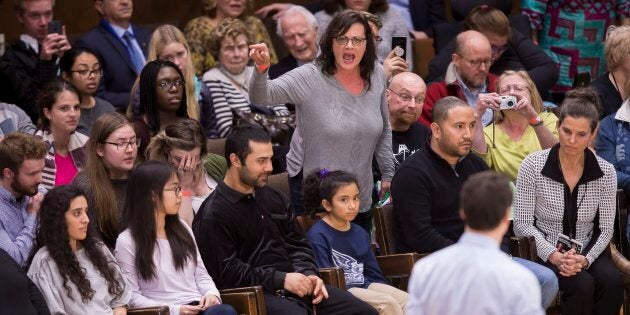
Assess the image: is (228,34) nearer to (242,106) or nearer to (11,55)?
(242,106)

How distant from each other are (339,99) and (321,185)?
39 centimetres

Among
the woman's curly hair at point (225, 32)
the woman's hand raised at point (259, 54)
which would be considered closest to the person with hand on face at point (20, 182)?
the woman's hand raised at point (259, 54)

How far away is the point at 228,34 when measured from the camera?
20.4ft

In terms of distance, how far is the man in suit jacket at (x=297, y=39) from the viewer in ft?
21.1

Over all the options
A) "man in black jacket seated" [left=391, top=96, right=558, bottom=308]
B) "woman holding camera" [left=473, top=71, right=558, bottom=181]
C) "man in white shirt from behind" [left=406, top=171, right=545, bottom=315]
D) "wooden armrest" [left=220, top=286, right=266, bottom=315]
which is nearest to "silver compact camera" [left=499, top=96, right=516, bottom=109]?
"woman holding camera" [left=473, top=71, right=558, bottom=181]

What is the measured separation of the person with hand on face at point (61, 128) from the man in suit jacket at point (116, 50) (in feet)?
2.45

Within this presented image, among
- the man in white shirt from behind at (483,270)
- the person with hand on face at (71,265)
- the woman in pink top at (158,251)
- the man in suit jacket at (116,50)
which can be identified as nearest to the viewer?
the man in white shirt from behind at (483,270)

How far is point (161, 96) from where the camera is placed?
5.47 meters

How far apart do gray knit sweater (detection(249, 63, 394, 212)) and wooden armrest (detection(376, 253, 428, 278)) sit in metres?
0.38

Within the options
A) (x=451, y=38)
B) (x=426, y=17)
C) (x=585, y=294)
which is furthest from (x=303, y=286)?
(x=426, y=17)

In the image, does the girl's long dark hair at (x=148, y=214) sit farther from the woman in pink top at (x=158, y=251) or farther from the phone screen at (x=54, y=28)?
the phone screen at (x=54, y=28)

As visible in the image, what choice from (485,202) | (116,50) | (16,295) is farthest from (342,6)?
(485,202)

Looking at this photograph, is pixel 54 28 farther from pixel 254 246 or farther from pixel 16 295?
pixel 16 295

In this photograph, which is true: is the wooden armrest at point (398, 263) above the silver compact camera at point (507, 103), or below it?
below
